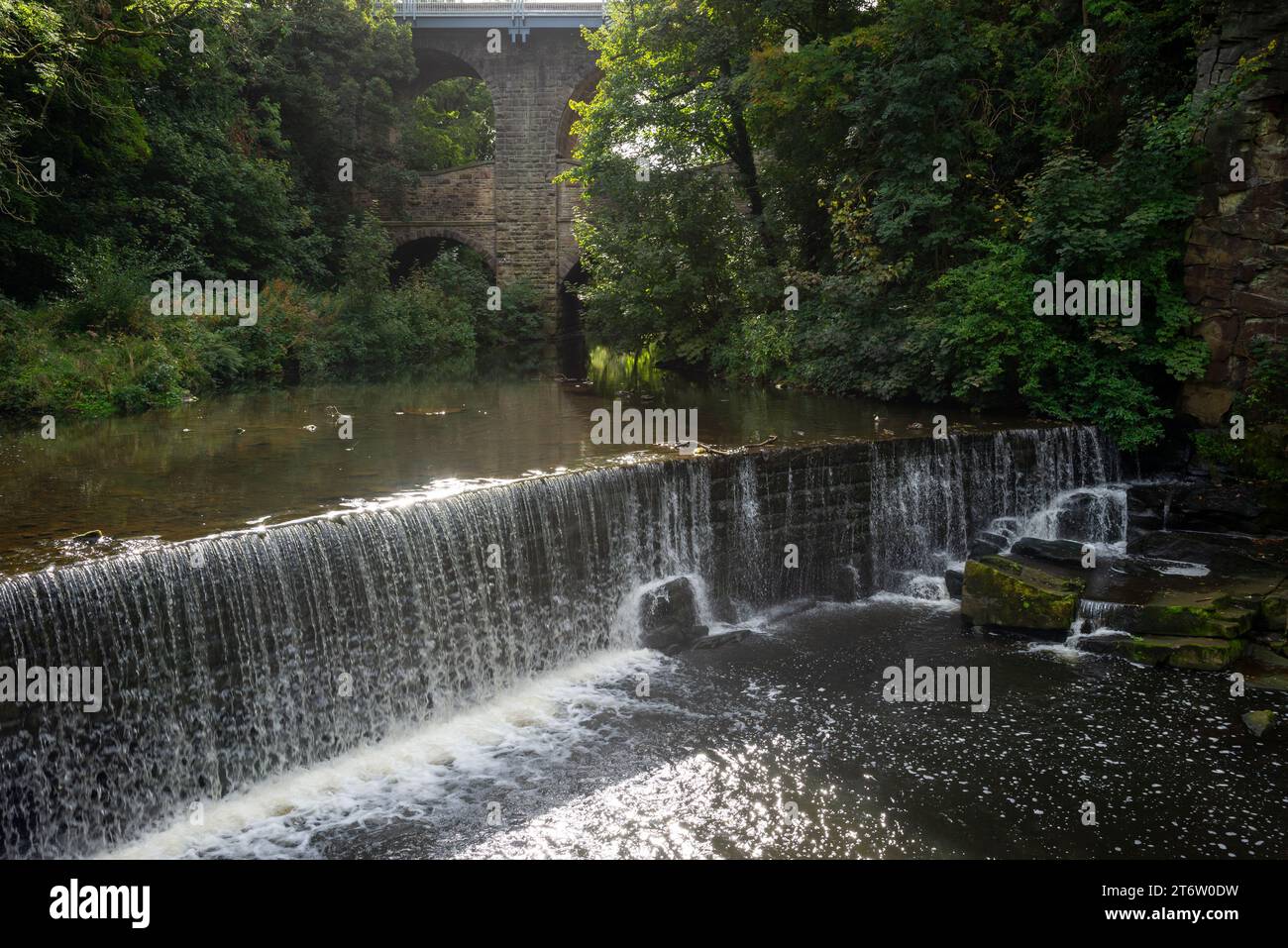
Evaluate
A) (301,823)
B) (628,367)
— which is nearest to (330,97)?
(628,367)

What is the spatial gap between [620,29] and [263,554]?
54.5 feet

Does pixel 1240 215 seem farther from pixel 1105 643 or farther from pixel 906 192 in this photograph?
pixel 1105 643

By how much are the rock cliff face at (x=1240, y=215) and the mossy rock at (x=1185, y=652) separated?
4.43m

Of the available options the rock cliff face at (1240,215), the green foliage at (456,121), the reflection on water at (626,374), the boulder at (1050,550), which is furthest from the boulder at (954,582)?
the green foliage at (456,121)

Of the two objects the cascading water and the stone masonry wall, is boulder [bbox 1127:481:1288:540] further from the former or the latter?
the stone masonry wall

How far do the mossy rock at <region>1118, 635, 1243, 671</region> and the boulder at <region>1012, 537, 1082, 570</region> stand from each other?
1.81m

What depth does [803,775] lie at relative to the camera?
695 centimetres

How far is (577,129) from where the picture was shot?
2183 cm

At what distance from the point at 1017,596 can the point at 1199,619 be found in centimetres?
157

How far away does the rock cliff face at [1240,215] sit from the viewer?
11.4 metres

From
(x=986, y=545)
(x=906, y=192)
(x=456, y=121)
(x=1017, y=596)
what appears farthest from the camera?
(x=456, y=121)

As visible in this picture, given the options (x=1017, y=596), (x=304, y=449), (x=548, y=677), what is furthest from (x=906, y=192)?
(x=548, y=677)

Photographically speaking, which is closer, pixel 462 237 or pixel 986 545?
pixel 986 545

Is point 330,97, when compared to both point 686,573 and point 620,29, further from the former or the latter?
point 686,573
